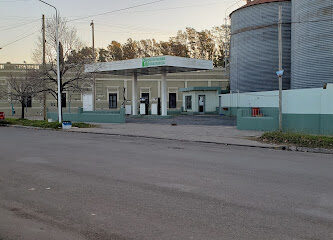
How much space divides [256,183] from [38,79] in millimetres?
26476

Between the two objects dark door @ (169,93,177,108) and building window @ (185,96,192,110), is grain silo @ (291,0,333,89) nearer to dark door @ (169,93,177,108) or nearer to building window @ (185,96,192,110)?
building window @ (185,96,192,110)

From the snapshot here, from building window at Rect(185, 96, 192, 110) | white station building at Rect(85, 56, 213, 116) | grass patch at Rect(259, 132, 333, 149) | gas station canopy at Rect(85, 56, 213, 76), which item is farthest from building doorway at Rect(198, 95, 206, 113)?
grass patch at Rect(259, 132, 333, 149)

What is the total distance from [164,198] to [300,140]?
1094 cm

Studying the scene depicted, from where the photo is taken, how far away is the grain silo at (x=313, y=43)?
1109 inches

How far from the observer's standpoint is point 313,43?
29.3 meters

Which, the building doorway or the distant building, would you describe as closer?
the building doorway

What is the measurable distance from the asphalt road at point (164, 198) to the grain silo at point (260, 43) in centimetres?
2849

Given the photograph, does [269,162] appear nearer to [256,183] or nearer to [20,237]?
[256,183]

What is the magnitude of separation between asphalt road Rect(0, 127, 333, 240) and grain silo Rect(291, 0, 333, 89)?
19.3 m

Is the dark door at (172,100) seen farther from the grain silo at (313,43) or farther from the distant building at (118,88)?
the grain silo at (313,43)

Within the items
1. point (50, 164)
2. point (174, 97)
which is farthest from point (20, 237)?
point (174, 97)

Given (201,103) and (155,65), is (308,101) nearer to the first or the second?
(155,65)

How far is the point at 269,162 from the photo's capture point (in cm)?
1148

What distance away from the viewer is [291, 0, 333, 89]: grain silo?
28.2 meters
